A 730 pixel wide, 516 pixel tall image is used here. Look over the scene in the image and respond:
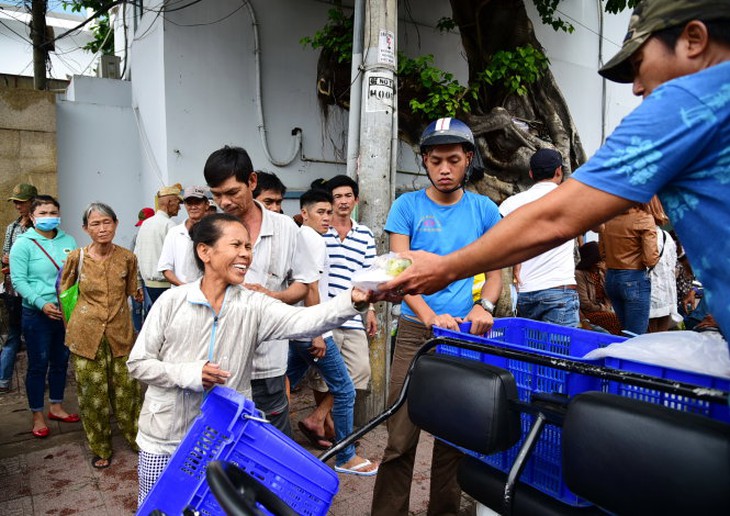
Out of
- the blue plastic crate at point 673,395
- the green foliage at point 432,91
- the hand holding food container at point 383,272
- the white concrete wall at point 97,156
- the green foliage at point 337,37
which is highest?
the green foliage at point 337,37

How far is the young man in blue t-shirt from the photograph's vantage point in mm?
2826

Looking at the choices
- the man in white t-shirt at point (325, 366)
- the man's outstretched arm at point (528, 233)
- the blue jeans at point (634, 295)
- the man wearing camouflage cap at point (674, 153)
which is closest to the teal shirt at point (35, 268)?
the man in white t-shirt at point (325, 366)

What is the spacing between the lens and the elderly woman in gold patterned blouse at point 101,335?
3.98 metres

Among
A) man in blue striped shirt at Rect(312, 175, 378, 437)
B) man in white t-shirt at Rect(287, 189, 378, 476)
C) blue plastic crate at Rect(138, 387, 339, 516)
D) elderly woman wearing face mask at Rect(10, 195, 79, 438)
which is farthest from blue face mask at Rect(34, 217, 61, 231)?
blue plastic crate at Rect(138, 387, 339, 516)

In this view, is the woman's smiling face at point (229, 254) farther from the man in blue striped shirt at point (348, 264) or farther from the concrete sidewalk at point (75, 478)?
the concrete sidewalk at point (75, 478)

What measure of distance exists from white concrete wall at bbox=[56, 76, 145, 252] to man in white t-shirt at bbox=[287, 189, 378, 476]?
521cm

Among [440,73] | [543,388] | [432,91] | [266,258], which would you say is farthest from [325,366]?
[440,73]

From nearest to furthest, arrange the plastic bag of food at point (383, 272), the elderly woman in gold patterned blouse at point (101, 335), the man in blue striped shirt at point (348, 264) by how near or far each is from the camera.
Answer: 1. the plastic bag of food at point (383, 272)
2. the elderly woman in gold patterned blouse at point (101, 335)
3. the man in blue striped shirt at point (348, 264)

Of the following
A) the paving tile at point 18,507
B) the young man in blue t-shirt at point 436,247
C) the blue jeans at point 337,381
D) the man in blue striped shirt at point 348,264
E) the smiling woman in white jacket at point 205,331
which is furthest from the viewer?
the man in blue striped shirt at point 348,264

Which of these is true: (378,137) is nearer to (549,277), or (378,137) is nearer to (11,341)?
(549,277)

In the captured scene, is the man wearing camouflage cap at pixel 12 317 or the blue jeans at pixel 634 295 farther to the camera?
the man wearing camouflage cap at pixel 12 317

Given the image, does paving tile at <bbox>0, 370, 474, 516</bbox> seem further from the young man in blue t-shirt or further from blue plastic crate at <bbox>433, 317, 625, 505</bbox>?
blue plastic crate at <bbox>433, 317, 625, 505</bbox>

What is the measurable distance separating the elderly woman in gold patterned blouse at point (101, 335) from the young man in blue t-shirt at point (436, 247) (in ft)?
7.65

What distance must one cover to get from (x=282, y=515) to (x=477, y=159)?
700cm
